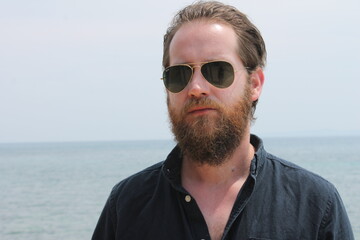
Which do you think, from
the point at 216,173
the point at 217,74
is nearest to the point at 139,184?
the point at 216,173

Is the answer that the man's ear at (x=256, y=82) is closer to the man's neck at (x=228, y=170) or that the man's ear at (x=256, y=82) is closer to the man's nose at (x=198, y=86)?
the man's neck at (x=228, y=170)

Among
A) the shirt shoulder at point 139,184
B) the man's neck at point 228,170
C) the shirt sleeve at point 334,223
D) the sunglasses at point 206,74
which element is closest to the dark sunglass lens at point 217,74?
the sunglasses at point 206,74

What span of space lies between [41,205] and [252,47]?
89.4 feet

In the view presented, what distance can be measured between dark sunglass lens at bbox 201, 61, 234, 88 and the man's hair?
0.20m

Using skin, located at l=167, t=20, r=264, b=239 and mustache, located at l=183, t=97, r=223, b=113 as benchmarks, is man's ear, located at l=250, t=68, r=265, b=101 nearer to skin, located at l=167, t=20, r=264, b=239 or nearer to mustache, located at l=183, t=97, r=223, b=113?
skin, located at l=167, t=20, r=264, b=239

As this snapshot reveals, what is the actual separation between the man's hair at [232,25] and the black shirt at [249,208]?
501 millimetres

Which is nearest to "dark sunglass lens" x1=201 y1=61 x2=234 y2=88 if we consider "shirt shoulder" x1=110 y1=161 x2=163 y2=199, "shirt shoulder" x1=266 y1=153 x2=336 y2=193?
"shirt shoulder" x1=266 y1=153 x2=336 y2=193

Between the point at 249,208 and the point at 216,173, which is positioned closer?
the point at 249,208

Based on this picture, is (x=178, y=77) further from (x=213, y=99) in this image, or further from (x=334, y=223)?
(x=334, y=223)

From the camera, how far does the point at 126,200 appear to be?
3244 mm

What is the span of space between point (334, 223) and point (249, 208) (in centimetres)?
43

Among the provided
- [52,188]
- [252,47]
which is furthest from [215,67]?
[52,188]

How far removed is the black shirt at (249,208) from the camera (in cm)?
291

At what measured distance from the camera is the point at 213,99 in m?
3.04
